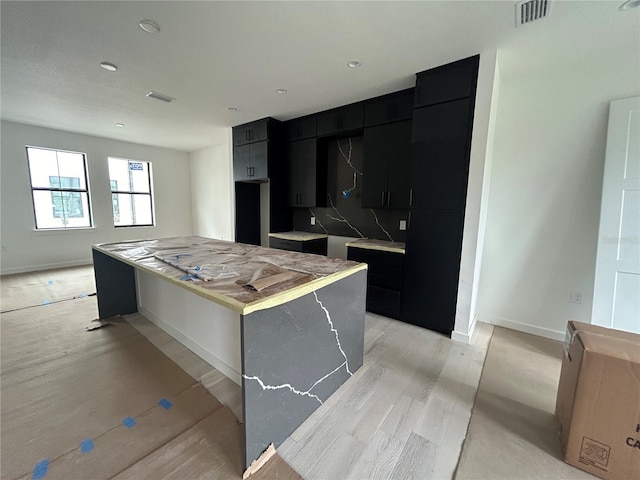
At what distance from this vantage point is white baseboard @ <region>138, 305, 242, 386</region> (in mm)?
1871

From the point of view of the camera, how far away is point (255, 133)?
4.07 metres

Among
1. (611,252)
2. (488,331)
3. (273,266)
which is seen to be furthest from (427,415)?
(611,252)

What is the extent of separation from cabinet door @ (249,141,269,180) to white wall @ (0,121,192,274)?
3.49 m

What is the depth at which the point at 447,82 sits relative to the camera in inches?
91.8

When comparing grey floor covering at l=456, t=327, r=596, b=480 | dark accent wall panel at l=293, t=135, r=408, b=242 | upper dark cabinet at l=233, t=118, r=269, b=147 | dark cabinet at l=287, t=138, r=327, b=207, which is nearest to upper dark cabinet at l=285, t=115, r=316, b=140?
dark cabinet at l=287, t=138, r=327, b=207

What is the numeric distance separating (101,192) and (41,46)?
13.0 feet

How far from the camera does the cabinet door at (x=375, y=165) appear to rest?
10.2 feet

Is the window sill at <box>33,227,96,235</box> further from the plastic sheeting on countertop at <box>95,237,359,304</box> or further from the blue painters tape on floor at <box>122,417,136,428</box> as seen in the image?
the blue painters tape on floor at <box>122,417,136,428</box>

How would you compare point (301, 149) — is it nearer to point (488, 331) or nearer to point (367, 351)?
point (367, 351)

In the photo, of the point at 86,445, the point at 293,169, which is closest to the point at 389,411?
the point at 86,445

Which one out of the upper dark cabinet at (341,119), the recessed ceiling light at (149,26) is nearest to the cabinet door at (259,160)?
the upper dark cabinet at (341,119)

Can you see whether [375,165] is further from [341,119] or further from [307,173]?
[307,173]

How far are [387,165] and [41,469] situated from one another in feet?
11.5

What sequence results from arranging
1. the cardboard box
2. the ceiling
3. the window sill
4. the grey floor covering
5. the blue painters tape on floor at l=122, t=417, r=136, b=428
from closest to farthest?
the cardboard box
the grey floor covering
the blue painters tape on floor at l=122, t=417, r=136, b=428
the ceiling
the window sill
